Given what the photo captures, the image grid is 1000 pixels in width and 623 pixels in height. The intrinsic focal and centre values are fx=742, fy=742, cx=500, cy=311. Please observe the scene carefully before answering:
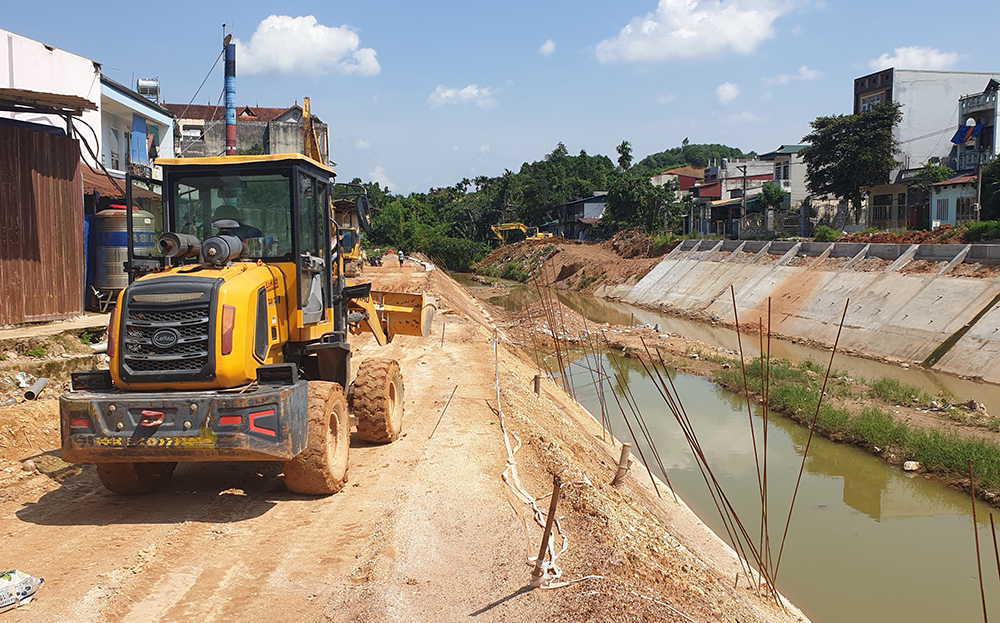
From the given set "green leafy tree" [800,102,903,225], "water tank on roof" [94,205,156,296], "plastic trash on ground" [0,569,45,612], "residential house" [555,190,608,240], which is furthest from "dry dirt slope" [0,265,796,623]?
"residential house" [555,190,608,240]

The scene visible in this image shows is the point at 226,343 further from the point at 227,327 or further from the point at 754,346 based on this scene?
the point at 754,346

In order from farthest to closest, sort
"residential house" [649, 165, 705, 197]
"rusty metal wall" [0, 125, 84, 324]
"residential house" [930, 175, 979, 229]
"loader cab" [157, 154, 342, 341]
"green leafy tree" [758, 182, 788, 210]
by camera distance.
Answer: "residential house" [649, 165, 705, 197]
"green leafy tree" [758, 182, 788, 210]
"residential house" [930, 175, 979, 229]
"rusty metal wall" [0, 125, 84, 324]
"loader cab" [157, 154, 342, 341]

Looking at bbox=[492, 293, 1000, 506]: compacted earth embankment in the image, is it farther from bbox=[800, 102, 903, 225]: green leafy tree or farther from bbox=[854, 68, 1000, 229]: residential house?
bbox=[854, 68, 1000, 229]: residential house

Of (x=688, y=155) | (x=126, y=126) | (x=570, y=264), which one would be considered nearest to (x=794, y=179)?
(x=570, y=264)

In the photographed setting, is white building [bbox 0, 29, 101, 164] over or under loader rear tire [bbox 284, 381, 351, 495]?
over

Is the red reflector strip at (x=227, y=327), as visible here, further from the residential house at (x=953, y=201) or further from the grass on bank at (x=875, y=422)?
the residential house at (x=953, y=201)

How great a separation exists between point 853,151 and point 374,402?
3924 centimetres

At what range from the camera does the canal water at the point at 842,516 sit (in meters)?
8.41

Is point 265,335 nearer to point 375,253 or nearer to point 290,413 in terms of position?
point 290,413

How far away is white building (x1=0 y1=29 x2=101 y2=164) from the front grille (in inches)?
483

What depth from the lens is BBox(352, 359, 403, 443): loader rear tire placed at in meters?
8.38

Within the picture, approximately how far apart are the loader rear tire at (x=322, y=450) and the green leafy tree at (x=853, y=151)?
39.9 m

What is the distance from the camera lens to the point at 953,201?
36000 mm

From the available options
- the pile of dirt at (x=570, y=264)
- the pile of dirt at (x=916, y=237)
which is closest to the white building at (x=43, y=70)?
the pile of dirt at (x=570, y=264)
